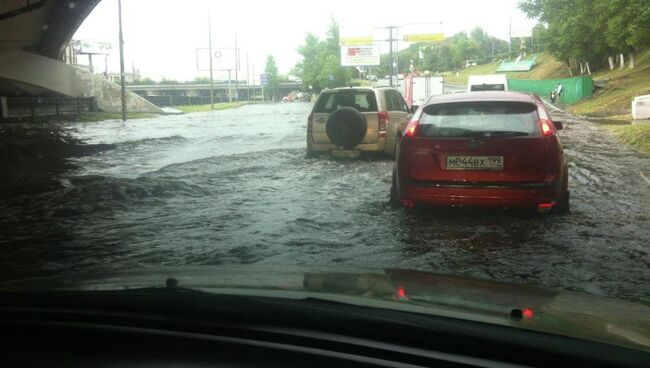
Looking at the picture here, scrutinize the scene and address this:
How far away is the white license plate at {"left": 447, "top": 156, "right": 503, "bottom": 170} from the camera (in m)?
6.76

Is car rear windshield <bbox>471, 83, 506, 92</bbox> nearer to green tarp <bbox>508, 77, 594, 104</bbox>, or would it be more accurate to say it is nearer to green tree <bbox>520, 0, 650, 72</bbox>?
green tree <bbox>520, 0, 650, 72</bbox>

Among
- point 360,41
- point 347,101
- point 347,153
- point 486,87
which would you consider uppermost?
point 360,41

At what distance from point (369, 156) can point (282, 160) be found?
6.72 ft

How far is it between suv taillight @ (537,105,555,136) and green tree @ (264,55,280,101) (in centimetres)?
8938

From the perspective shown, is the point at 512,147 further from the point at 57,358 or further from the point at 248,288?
the point at 57,358

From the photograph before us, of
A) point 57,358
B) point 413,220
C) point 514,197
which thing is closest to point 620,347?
point 57,358

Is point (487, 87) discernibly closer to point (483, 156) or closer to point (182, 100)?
point (483, 156)

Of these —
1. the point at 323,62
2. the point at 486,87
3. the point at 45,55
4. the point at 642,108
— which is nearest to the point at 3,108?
the point at 45,55

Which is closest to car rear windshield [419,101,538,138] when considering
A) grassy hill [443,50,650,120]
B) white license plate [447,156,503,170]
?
white license plate [447,156,503,170]

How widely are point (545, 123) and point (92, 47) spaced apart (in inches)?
2652

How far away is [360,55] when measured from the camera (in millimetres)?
60219

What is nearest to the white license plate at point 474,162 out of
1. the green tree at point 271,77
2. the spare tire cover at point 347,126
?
the spare tire cover at point 347,126

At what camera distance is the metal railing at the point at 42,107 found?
34.8m

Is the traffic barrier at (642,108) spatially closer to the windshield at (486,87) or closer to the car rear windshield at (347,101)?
Answer: the windshield at (486,87)
